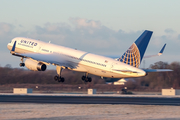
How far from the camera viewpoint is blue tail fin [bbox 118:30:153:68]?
51938mm

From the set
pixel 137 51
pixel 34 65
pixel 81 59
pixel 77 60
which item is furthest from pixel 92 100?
pixel 34 65

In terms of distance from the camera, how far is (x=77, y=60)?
58.2 m

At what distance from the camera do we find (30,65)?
59.3 m

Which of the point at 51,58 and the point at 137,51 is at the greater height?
the point at 137,51

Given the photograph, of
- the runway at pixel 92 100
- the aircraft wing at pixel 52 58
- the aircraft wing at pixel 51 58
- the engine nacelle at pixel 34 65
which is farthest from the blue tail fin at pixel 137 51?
the engine nacelle at pixel 34 65

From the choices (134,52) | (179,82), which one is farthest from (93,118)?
(179,82)

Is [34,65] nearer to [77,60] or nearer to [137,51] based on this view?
[77,60]

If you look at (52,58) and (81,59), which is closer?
(81,59)

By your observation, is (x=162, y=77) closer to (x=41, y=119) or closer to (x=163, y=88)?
(x=163, y=88)

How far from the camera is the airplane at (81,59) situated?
170 feet

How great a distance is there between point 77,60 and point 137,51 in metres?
11.5

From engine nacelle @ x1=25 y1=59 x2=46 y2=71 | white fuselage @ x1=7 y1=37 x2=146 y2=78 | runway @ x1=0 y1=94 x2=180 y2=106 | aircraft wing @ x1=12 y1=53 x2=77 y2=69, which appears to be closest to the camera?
runway @ x1=0 y1=94 x2=180 y2=106

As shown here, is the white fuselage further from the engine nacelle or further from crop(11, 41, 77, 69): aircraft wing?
the engine nacelle

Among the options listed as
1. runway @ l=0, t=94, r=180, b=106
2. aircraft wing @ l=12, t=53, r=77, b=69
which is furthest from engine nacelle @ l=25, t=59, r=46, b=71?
runway @ l=0, t=94, r=180, b=106
